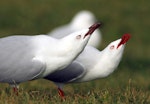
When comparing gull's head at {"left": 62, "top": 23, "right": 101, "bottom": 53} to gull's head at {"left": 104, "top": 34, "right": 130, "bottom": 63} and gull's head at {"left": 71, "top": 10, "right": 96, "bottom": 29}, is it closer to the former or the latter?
gull's head at {"left": 104, "top": 34, "right": 130, "bottom": 63}

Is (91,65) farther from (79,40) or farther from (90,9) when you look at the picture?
(90,9)

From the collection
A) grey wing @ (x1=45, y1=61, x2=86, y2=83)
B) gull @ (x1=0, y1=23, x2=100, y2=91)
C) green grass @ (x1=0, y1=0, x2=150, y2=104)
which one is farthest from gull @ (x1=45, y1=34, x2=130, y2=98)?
green grass @ (x1=0, y1=0, x2=150, y2=104)

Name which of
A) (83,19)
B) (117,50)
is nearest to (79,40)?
(117,50)

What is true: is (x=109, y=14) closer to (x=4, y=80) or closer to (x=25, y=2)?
(x=25, y=2)

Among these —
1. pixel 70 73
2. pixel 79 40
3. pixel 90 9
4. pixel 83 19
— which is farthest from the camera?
pixel 90 9

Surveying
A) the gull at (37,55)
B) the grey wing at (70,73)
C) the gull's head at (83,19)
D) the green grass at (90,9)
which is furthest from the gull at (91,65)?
the gull's head at (83,19)

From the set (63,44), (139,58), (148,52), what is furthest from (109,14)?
(63,44)

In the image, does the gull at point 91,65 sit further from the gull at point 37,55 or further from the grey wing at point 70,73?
the gull at point 37,55
